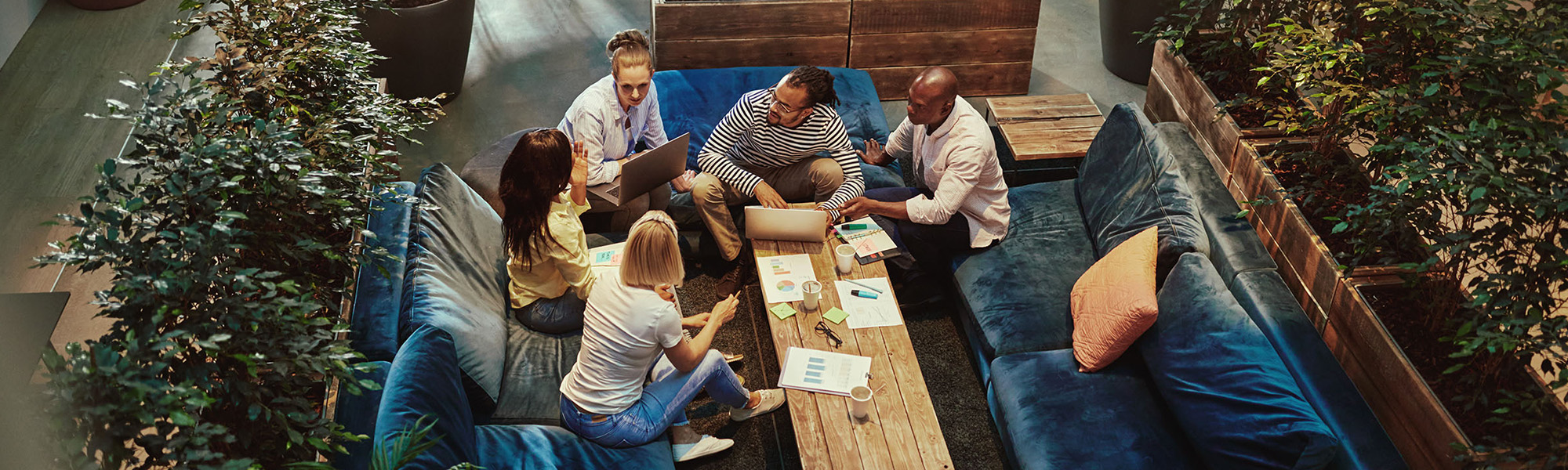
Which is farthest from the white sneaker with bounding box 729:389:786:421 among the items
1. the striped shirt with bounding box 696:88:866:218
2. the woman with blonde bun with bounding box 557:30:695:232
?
the woman with blonde bun with bounding box 557:30:695:232

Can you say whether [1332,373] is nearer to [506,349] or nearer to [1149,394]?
[1149,394]

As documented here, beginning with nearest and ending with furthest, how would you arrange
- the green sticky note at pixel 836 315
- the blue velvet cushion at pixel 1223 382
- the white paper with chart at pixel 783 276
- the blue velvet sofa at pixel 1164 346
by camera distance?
the blue velvet cushion at pixel 1223 382
the blue velvet sofa at pixel 1164 346
the green sticky note at pixel 836 315
the white paper with chart at pixel 783 276

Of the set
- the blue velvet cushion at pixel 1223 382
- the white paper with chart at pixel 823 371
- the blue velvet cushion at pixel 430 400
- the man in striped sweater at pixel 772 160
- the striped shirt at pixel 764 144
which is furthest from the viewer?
the striped shirt at pixel 764 144

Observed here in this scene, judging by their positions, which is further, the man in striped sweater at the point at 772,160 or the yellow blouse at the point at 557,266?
the man in striped sweater at the point at 772,160

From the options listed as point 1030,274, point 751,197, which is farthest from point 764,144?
point 1030,274

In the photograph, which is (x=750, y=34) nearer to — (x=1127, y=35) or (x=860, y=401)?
(x=1127, y=35)

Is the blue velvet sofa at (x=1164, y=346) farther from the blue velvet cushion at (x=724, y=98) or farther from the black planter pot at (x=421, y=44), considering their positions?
the black planter pot at (x=421, y=44)

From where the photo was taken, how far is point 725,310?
3.31m

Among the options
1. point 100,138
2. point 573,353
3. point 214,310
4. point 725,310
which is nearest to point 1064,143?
point 725,310

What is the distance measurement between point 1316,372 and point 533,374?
2.60 metres

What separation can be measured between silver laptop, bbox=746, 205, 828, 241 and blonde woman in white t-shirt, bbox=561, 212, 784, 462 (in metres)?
0.61

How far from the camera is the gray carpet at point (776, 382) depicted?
3625 millimetres

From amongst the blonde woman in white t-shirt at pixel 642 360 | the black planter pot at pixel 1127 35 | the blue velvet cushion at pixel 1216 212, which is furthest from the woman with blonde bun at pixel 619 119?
the black planter pot at pixel 1127 35

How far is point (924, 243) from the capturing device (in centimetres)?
419
